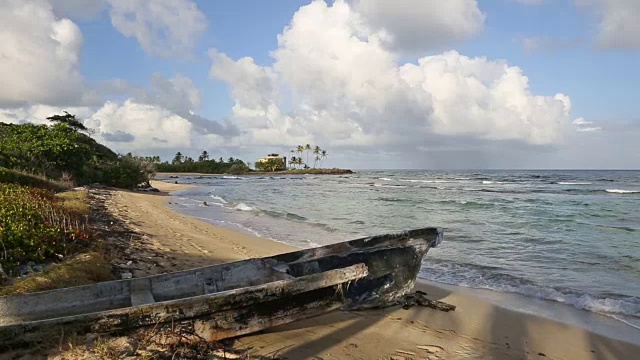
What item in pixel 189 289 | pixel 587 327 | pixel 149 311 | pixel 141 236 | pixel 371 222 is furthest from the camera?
pixel 371 222

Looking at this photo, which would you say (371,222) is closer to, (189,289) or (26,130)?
(189,289)

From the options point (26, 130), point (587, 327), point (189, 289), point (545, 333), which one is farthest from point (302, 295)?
point (26, 130)

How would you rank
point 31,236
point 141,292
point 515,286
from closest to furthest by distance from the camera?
point 141,292 → point 31,236 → point 515,286

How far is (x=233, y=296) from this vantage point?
4.16 metres

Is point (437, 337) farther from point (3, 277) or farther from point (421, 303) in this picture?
point (3, 277)

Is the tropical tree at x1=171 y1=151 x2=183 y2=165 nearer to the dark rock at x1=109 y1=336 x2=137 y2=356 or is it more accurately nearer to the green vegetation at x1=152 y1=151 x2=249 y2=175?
the green vegetation at x1=152 y1=151 x2=249 y2=175

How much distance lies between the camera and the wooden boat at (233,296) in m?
3.76

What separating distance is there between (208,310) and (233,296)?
266 mm

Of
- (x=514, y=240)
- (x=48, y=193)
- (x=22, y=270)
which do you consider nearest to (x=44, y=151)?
(x=48, y=193)

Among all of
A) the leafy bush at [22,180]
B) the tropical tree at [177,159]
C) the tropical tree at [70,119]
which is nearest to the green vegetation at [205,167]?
the tropical tree at [177,159]

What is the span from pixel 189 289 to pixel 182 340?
1668 millimetres

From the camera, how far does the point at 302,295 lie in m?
4.66

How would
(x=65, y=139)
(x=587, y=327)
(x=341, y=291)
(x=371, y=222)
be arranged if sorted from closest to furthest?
(x=341, y=291) < (x=587, y=327) < (x=371, y=222) < (x=65, y=139)

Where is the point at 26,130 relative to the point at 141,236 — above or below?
above
